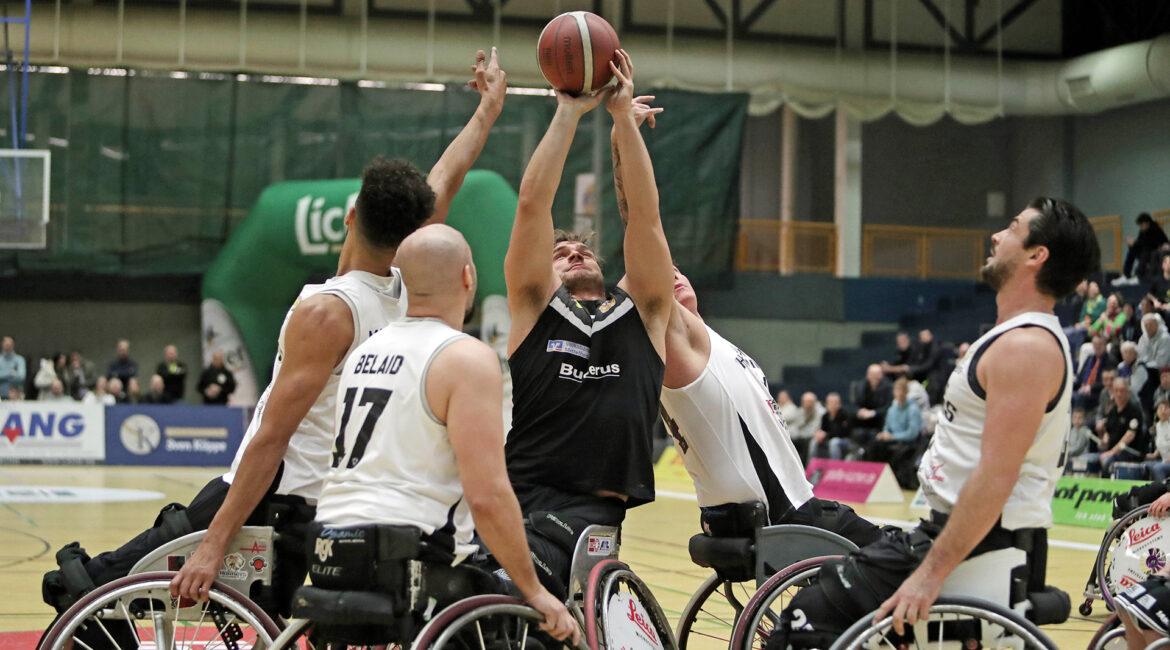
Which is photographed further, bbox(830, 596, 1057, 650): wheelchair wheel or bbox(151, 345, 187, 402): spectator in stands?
bbox(151, 345, 187, 402): spectator in stands

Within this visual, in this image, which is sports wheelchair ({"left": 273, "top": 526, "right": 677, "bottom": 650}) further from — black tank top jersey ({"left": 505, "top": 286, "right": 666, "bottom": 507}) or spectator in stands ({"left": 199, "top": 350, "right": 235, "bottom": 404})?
spectator in stands ({"left": 199, "top": 350, "right": 235, "bottom": 404})

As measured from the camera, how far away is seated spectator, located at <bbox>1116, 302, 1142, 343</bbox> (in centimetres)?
1698

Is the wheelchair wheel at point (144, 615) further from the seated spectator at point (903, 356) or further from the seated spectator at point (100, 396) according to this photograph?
the seated spectator at point (903, 356)

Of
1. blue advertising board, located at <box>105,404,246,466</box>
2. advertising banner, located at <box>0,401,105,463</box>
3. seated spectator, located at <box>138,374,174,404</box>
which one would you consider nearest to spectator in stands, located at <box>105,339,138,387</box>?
seated spectator, located at <box>138,374,174,404</box>

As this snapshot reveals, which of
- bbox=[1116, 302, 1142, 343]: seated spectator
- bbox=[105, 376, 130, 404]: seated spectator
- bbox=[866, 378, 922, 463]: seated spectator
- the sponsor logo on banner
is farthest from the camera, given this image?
bbox=[105, 376, 130, 404]: seated spectator

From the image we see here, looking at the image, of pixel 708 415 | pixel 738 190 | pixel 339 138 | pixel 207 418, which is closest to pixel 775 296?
pixel 738 190

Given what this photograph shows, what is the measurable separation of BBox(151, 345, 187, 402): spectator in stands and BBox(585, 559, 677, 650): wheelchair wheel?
Result: 62.1ft

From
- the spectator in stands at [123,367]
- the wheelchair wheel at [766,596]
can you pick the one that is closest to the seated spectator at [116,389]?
the spectator in stands at [123,367]

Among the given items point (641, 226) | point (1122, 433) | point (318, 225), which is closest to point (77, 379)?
point (318, 225)

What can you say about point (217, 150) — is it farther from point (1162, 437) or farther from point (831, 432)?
point (1162, 437)

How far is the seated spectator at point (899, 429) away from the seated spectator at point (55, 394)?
1245 cm

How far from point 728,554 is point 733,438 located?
415mm

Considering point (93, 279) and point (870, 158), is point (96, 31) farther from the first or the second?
point (870, 158)

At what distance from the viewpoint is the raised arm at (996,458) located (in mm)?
3426
